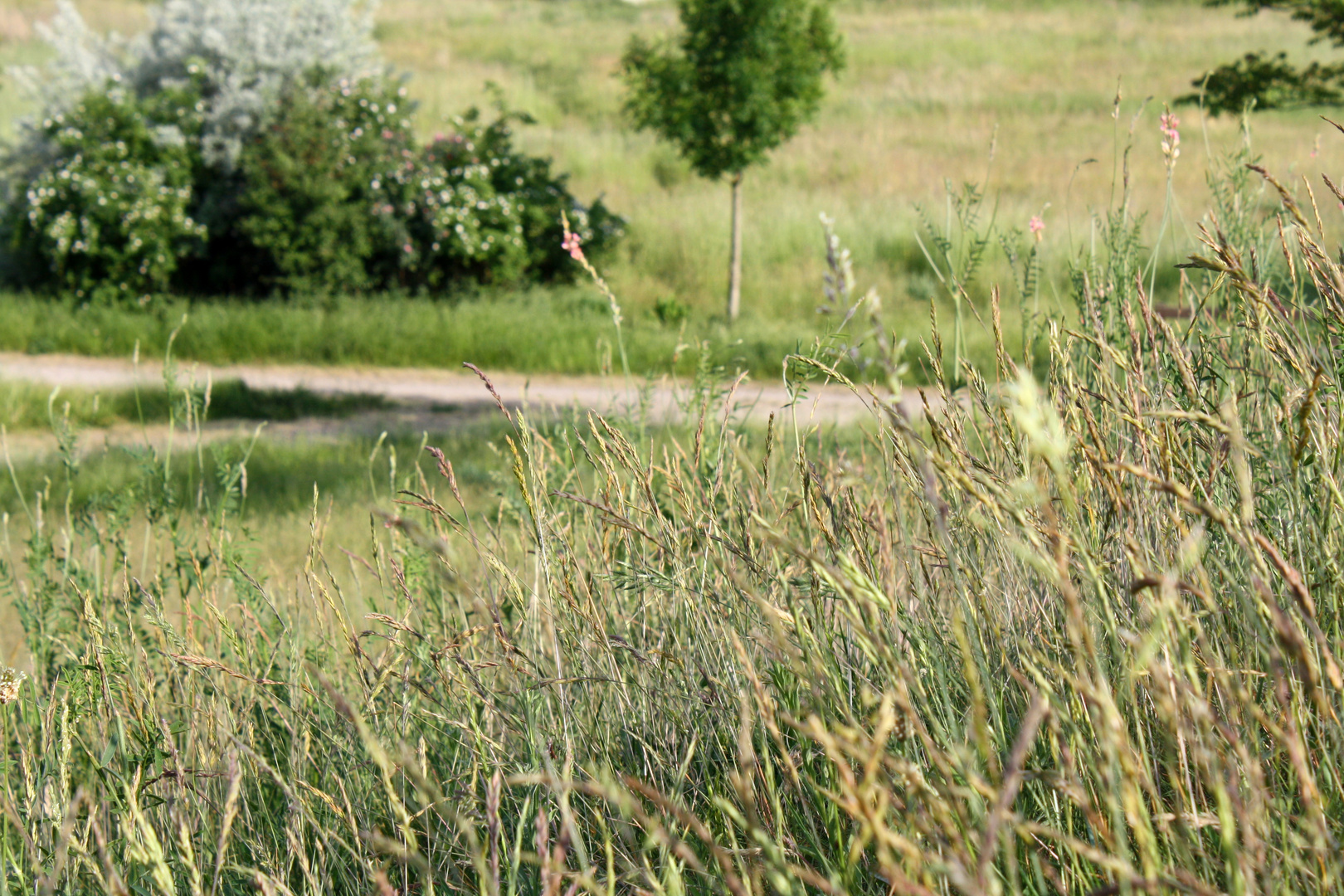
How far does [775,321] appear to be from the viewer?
12070 mm

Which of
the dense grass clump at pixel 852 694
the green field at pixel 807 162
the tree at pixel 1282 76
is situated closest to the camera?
the dense grass clump at pixel 852 694

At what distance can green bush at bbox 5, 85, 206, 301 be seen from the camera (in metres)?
12.3

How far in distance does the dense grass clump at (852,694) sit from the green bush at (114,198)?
11.8m

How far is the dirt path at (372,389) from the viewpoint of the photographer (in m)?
7.69

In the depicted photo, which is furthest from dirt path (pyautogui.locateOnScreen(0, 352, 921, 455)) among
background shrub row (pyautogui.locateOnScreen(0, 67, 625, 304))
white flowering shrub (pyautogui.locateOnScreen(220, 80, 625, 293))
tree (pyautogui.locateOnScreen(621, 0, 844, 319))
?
tree (pyautogui.locateOnScreen(621, 0, 844, 319))

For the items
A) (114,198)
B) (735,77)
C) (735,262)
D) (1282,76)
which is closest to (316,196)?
(114,198)

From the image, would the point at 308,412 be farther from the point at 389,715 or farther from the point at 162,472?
the point at 389,715

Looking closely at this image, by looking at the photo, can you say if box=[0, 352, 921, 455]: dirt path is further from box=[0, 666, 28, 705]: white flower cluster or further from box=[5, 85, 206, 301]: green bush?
box=[0, 666, 28, 705]: white flower cluster

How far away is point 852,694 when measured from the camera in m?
1.46

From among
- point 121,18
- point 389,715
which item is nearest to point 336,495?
point 389,715

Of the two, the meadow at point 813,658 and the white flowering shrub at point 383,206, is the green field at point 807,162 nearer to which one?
the meadow at point 813,658

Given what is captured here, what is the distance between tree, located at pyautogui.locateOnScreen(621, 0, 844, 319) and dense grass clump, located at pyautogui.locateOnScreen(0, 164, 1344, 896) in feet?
31.9

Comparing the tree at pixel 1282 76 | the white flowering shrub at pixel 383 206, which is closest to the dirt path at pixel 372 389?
the white flowering shrub at pixel 383 206

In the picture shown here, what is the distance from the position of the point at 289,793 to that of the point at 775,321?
36.4 ft
